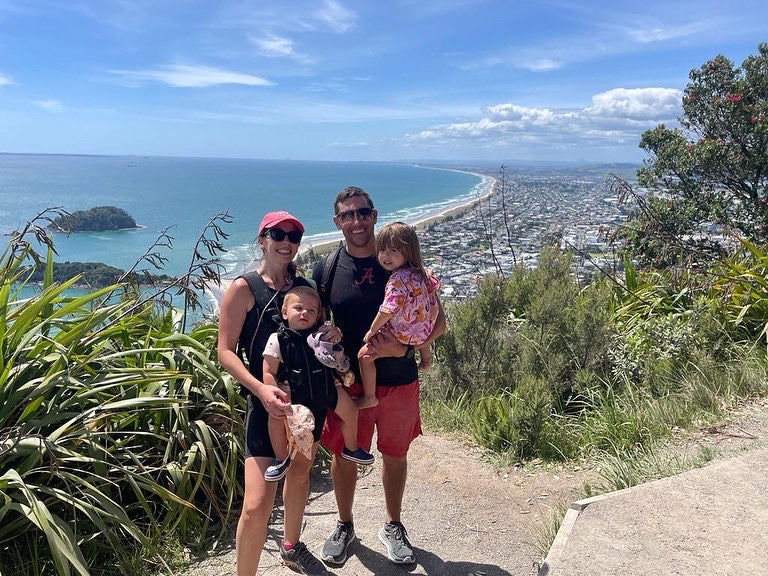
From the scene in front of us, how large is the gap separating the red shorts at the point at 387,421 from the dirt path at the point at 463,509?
2.28 ft

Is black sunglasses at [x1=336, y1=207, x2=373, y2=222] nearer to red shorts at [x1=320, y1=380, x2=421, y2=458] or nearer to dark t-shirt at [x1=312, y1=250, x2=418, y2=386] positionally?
dark t-shirt at [x1=312, y1=250, x2=418, y2=386]

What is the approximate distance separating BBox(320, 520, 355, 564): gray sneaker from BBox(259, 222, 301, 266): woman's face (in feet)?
5.24

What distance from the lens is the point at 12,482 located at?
2.74 m

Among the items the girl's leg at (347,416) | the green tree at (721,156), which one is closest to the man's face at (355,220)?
the girl's leg at (347,416)

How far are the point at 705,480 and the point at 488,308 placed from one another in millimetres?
2703

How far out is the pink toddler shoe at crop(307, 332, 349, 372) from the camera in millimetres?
2590

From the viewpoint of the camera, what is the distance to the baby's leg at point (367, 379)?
2.84 meters

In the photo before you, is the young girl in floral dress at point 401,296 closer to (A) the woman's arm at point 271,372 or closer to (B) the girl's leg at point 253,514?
(A) the woman's arm at point 271,372

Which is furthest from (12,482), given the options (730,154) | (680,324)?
(730,154)

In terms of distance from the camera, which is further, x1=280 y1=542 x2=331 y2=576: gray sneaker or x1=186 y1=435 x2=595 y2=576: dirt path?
x1=186 y1=435 x2=595 y2=576: dirt path

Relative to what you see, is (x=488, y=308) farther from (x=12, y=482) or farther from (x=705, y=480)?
(x=12, y=482)

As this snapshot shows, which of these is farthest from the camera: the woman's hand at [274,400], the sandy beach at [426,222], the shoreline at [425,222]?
the sandy beach at [426,222]

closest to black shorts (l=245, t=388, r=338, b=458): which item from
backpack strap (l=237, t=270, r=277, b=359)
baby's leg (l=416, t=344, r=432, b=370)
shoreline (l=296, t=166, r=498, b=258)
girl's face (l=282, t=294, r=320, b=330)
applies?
backpack strap (l=237, t=270, r=277, b=359)

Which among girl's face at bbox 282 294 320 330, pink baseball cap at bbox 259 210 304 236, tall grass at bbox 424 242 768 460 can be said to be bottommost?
tall grass at bbox 424 242 768 460
